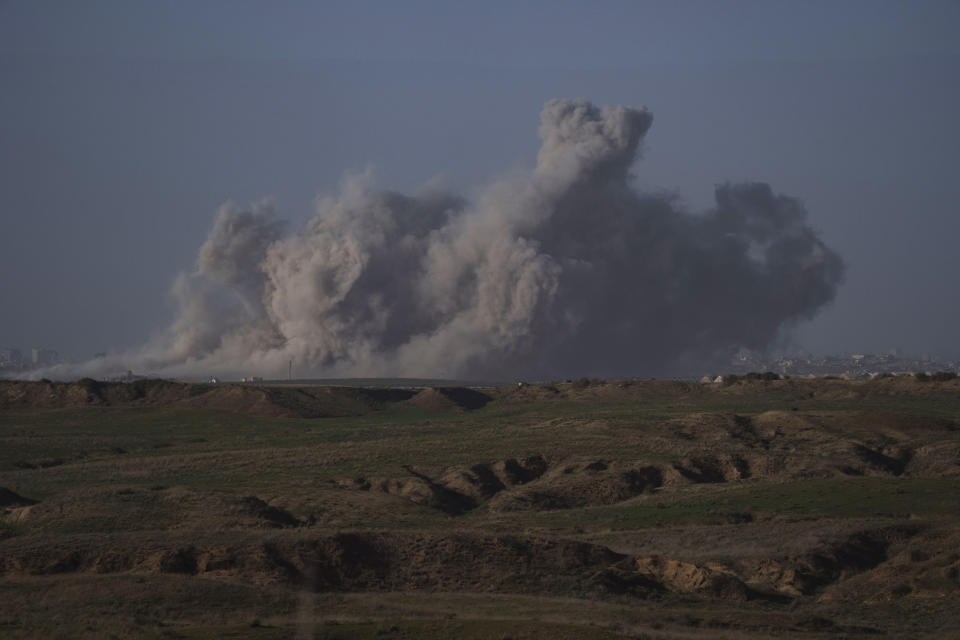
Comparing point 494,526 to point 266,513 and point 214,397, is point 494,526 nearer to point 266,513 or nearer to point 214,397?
point 266,513

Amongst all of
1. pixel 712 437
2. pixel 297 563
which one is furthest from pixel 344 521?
pixel 712 437

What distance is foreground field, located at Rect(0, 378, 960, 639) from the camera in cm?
2545

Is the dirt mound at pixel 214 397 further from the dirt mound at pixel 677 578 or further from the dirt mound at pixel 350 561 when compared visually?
the dirt mound at pixel 677 578

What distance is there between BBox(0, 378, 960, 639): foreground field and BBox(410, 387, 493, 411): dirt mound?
38.8 feet

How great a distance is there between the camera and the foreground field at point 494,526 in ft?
83.5

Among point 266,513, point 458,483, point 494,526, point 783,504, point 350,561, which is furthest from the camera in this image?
point 458,483

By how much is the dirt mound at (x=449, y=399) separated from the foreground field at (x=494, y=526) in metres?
11.8

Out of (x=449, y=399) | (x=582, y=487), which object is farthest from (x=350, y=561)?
(x=449, y=399)

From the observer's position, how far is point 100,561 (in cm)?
2953

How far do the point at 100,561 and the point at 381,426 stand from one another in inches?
1852

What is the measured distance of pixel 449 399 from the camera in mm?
95125

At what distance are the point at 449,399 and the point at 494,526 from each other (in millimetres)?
55002

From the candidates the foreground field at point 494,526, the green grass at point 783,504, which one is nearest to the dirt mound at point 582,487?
the foreground field at point 494,526

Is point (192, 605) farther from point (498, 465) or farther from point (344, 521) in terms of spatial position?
point (498, 465)
